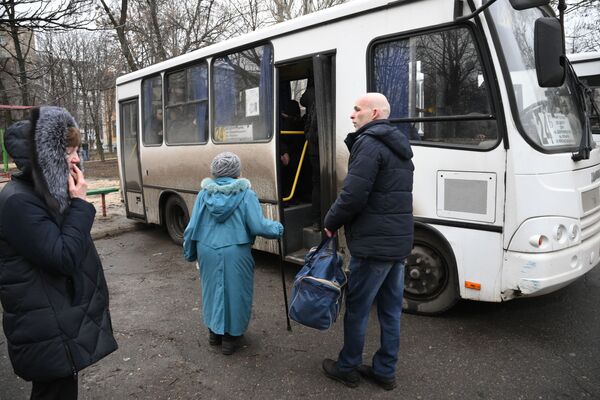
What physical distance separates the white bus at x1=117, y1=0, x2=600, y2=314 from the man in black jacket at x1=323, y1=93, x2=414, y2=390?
1.00 m

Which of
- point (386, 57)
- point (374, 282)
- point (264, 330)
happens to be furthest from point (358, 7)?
point (264, 330)

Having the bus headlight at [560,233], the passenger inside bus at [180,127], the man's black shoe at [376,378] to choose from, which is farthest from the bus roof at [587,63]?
the man's black shoe at [376,378]

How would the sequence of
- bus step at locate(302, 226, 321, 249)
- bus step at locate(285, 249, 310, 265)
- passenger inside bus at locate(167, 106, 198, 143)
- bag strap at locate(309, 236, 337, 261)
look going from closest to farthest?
bag strap at locate(309, 236, 337, 261) < bus step at locate(285, 249, 310, 265) < bus step at locate(302, 226, 321, 249) < passenger inside bus at locate(167, 106, 198, 143)

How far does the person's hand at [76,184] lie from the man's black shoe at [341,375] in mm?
1899

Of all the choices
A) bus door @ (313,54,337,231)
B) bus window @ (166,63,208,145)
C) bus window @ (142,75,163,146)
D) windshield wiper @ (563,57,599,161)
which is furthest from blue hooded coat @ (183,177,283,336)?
bus window @ (142,75,163,146)

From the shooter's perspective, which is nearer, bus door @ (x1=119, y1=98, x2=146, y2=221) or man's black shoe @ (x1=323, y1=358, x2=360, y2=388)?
man's black shoe @ (x1=323, y1=358, x2=360, y2=388)

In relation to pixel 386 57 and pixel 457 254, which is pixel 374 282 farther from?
pixel 386 57

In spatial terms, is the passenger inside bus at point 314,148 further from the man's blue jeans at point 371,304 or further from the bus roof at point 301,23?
the man's blue jeans at point 371,304

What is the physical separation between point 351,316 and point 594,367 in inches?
69.0

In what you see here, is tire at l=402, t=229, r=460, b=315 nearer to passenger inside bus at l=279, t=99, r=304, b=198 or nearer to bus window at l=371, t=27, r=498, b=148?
bus window at l=371, t=27, r=498, b=148

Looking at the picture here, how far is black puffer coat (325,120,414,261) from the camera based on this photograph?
249cm

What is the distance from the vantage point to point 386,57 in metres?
3.81

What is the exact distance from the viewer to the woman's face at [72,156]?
2.00 metres

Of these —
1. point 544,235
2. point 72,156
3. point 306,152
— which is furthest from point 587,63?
point 72,156
